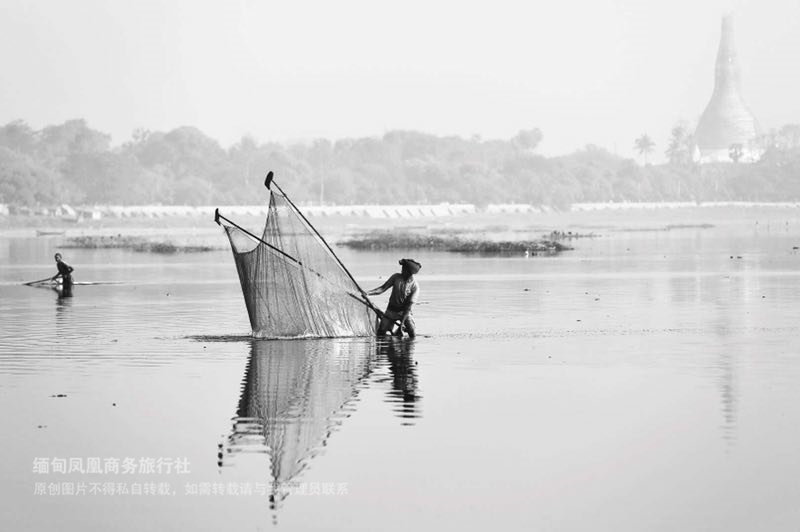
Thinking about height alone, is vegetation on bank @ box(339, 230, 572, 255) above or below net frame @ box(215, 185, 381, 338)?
below

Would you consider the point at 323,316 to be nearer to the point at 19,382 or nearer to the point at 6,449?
the point at 19,382

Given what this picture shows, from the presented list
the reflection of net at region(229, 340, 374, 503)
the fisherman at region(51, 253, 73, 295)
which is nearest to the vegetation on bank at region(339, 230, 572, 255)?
the fisherman at region(51, 253, 73, 295)

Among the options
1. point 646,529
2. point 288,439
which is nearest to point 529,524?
point 646,529

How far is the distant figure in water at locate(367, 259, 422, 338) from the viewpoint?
27.6 meters

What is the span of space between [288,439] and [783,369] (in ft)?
31.9

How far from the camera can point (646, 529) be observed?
13211mm

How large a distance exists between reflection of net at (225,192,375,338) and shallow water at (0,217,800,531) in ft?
1.82

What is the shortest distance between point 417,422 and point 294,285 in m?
9.22

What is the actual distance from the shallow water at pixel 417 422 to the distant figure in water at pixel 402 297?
53cm

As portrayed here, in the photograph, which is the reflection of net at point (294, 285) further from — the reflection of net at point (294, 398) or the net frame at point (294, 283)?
the reflection of net at point (294, 398)

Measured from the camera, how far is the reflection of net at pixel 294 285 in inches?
1071

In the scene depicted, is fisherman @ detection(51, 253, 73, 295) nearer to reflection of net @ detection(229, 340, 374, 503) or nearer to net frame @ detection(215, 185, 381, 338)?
net frame @ detection(215, 185, 381, 338)

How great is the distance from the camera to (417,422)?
18.8 metres

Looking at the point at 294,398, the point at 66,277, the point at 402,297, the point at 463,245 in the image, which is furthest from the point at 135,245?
the point at 294,398
